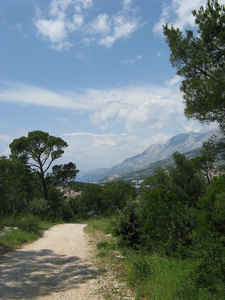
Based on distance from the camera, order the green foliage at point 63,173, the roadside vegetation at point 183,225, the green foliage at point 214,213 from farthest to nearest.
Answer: the green foliage at point 63,173 < the green foliage at point 214,213 < the roadside vegetation at point 183,225

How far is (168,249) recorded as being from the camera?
648 cm

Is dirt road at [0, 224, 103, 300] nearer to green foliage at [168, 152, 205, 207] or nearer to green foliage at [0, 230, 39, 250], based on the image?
green foliage at [0, 230, 39, 250]

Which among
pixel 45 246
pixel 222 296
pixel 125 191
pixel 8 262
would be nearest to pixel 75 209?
pixel 125 191

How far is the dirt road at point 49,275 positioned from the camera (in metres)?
4.85

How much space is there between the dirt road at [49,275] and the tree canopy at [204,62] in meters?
8.38

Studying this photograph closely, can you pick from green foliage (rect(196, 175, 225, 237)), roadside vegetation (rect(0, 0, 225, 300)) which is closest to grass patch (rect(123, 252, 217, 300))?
roadside vegetation (rect(0, 0, 225, 300))

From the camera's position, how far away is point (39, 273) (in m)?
6.39

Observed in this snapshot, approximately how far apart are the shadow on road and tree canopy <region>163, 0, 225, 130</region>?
8.40m

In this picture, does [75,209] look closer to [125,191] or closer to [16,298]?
[125,191]

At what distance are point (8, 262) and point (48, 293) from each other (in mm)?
3545

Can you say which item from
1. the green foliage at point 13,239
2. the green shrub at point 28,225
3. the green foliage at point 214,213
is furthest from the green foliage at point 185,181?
the green foliage at point 13,239

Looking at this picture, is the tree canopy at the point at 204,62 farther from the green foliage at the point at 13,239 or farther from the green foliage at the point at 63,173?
the green foliage at the point at 63,173

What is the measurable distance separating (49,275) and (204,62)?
1088 cm

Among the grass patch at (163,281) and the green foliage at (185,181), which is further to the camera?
the green foliage at (185,181)
